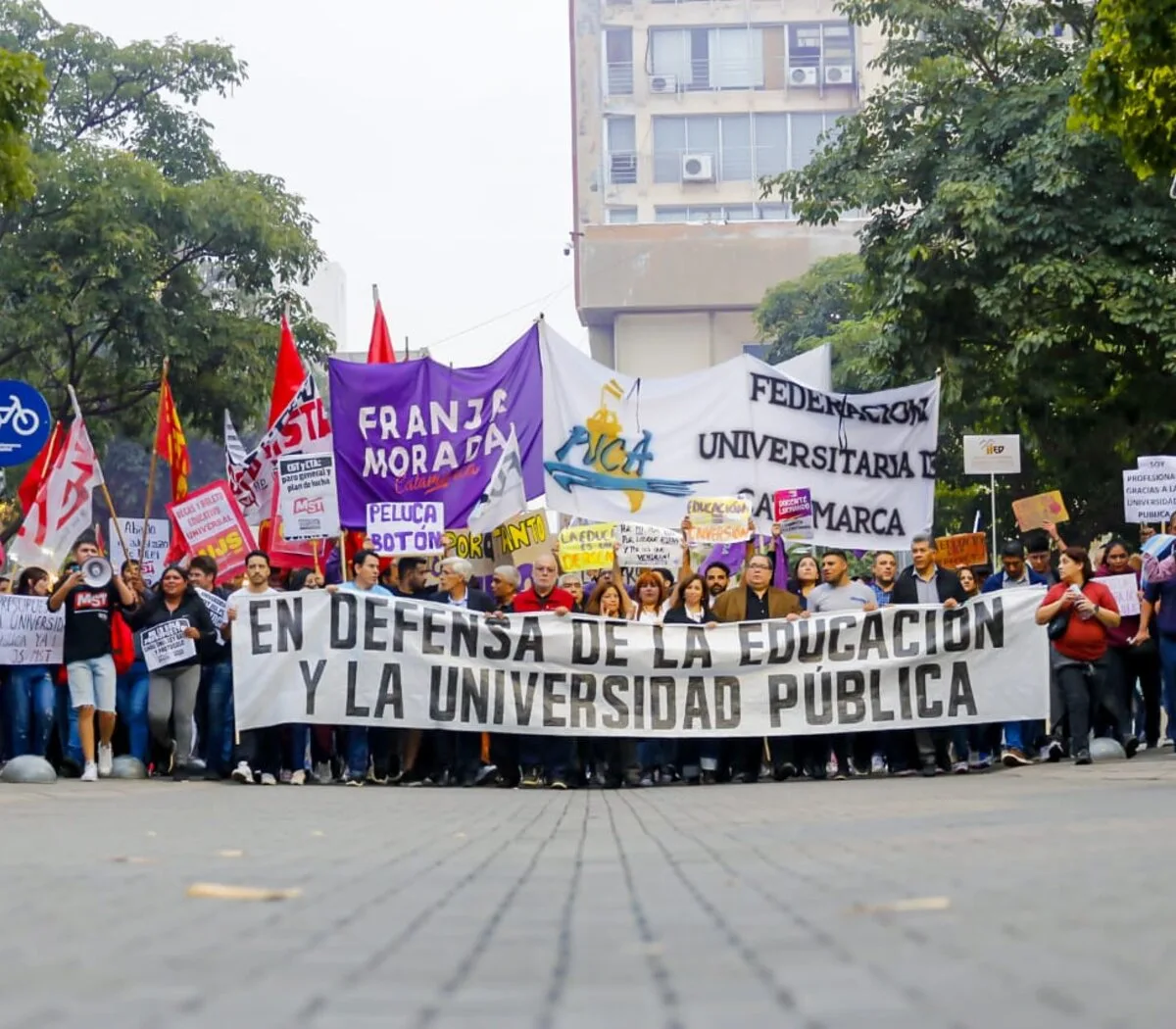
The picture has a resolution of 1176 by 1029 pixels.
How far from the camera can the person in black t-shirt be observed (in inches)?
604

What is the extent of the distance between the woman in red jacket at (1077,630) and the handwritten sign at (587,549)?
576cm

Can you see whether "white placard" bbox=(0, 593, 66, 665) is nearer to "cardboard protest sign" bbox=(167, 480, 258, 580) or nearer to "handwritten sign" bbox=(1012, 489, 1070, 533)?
"cardboard protest sign" bbox=(167, 480, 258, 580)

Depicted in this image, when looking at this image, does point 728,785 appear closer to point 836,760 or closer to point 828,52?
point 836,760

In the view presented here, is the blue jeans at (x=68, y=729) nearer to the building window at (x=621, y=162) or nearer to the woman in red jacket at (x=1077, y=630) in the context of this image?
the woman in red jacket at (x=1077, y=630)

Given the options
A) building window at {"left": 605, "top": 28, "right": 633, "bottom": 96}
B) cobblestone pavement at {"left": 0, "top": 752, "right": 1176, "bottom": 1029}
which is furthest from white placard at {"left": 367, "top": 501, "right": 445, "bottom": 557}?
building window at {"left": 605, "top": 28, "right": 633, "bottom": 96}

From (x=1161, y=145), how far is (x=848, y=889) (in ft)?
36.4

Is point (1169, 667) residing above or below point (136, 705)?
above

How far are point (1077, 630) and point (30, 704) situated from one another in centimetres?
747

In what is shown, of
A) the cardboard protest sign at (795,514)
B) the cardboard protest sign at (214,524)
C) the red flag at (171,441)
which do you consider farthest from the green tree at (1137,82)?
the red flag at (171,441)

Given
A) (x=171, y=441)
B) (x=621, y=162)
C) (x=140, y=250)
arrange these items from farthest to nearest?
Answer: 1. (x=621, y=162)
2. (x=140, y=250)
3. (x=171, y=441)

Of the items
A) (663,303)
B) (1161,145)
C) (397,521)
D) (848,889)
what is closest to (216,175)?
(397,521)

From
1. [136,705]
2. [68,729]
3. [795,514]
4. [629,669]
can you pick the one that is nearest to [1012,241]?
[795,514]

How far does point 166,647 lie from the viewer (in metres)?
15.7

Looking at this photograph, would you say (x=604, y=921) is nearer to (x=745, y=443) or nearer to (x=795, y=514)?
(x=795, y=514)
